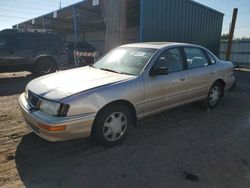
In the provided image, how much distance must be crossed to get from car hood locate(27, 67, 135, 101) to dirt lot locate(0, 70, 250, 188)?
3.03 feet

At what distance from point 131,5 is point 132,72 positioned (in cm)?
992

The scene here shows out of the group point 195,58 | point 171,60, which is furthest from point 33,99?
point 195,58

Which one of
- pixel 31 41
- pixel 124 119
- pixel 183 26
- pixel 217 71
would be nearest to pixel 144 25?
pixel 183 26

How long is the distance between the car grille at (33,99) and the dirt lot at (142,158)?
712 millimetres

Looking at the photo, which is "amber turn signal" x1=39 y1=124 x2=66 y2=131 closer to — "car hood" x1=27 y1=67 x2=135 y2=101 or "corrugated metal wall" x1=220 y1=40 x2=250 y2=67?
"car hood" x1=27 y1=67 x2=135 y2=101

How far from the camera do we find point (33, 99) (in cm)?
335

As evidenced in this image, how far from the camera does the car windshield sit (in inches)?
152

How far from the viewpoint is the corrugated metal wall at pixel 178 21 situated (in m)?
10.4

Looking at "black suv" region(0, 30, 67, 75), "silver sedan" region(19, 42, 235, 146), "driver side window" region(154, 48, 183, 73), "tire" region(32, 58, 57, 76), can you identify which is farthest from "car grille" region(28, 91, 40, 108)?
"tire" region(32, 58, 57, 76)

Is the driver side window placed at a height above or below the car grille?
above

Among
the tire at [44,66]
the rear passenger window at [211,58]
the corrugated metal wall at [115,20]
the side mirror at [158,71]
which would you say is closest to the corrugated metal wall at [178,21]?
the corrugated metal wall at [115,20]

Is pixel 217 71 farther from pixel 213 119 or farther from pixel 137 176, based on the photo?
pixel 137 176

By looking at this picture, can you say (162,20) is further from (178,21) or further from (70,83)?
(70,83)

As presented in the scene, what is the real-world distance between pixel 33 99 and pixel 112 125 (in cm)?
127
